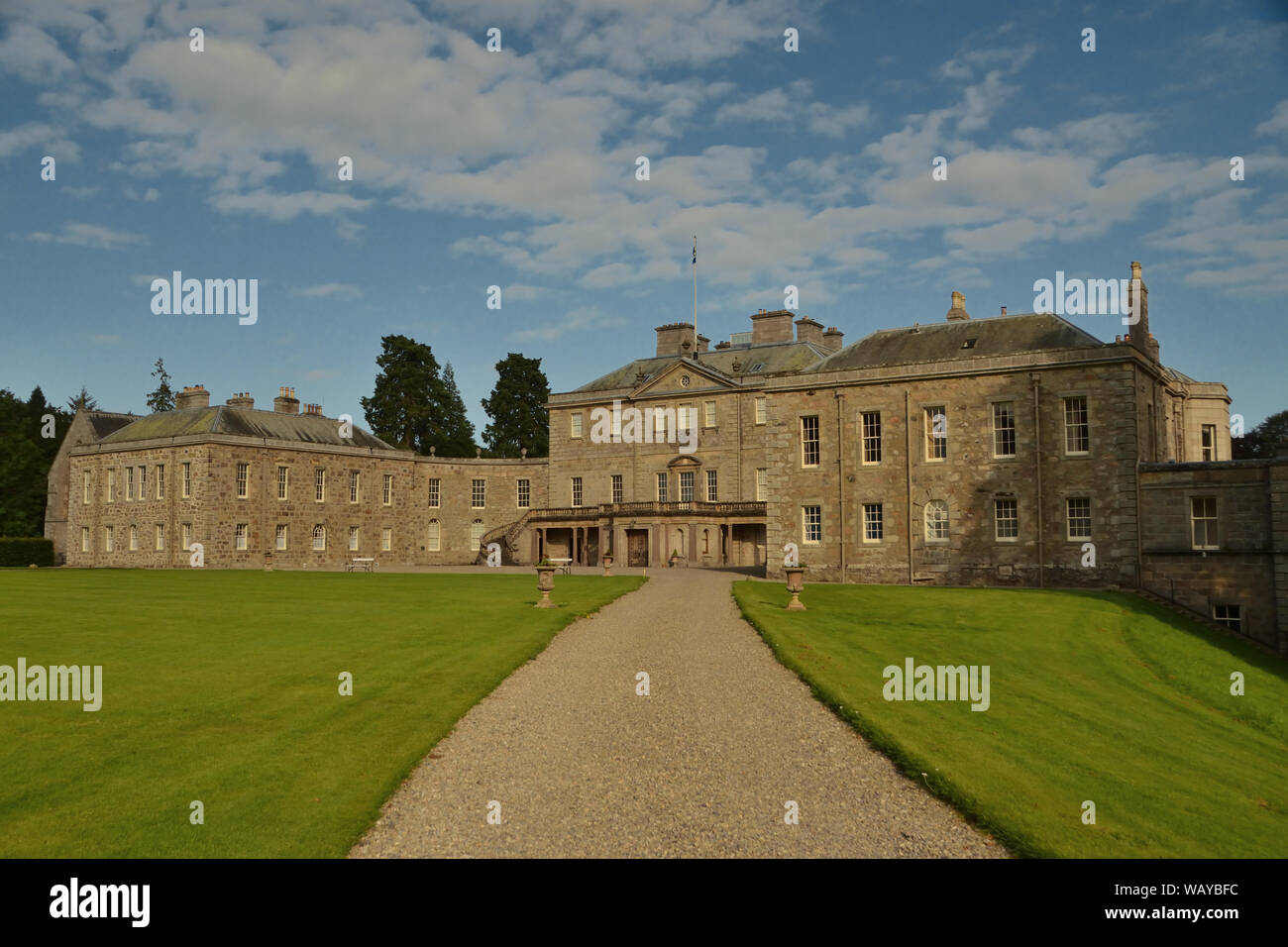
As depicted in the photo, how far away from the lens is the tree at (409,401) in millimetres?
81500

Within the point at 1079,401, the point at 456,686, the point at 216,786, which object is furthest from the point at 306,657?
the point at 1079,401

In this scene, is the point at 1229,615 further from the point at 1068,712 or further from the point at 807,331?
the point at 807,331

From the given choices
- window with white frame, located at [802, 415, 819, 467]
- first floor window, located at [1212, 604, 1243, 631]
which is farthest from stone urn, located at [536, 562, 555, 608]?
first floor window, located at [1212, 604, 1243, 631]

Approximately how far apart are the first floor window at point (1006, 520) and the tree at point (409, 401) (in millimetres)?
53348

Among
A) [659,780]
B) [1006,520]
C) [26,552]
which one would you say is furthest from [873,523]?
[26,552]

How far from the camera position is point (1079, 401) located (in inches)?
1395

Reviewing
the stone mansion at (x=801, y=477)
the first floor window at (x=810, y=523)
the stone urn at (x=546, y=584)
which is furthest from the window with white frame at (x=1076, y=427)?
the stone urn at (x=546, y=584)

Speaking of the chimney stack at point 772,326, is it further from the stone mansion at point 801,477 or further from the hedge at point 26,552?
→ the hedge at point 26,552

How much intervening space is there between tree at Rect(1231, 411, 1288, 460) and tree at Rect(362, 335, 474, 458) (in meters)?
59.0

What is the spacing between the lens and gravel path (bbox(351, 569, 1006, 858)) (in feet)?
30.7

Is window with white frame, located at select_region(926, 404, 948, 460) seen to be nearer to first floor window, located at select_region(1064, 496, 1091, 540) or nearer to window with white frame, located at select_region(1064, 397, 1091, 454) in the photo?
window with white frame, located at select_region(1064, 397, 1091, 454)

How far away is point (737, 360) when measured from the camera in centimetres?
5803

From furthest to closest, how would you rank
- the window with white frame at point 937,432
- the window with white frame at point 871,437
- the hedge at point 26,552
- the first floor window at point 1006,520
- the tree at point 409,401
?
the tree at point 409,401, the hedge at point 26,552, the window with white frame at point 871,437, the window with white frame at point 937,432, the first floor window at point 1006,520

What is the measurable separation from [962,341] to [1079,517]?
838 cm
